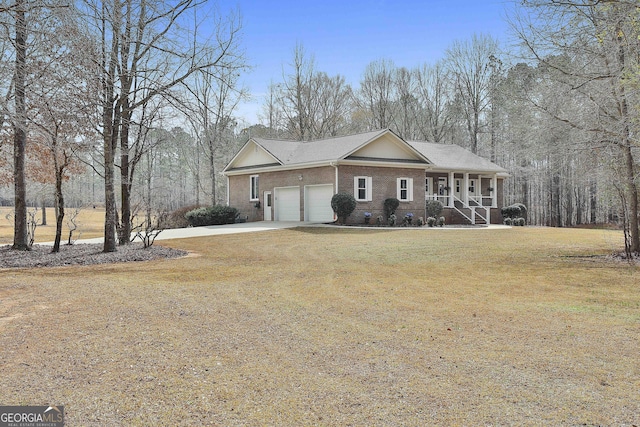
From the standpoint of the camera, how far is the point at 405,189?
26.8 m

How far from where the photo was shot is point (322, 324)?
573cm

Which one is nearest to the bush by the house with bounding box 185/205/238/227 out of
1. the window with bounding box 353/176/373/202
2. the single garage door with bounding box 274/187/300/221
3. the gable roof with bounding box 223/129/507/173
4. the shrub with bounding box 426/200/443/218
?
the single garage door with bounding box 274/187/300/221

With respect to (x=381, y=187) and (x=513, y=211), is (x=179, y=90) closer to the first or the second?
(x=381, y=187)

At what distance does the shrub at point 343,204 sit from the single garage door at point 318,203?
118 centimetres

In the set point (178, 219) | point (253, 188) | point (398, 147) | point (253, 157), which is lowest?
point (178, 219)

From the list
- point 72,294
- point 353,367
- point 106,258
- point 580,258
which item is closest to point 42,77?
point 72,294

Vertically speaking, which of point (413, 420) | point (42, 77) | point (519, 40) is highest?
point (519, 40)

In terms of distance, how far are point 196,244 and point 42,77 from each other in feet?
29.5

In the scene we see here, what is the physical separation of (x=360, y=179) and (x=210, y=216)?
9.24 metres

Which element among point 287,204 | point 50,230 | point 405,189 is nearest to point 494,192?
point 405,189

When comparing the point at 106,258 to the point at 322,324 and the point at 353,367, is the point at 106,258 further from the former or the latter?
the point at 353,367

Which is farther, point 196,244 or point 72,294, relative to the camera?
point 196,244

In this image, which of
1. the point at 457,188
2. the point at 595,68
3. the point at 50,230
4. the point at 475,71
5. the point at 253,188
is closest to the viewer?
the point at 595,68

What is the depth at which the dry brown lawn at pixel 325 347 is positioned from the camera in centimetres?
348
